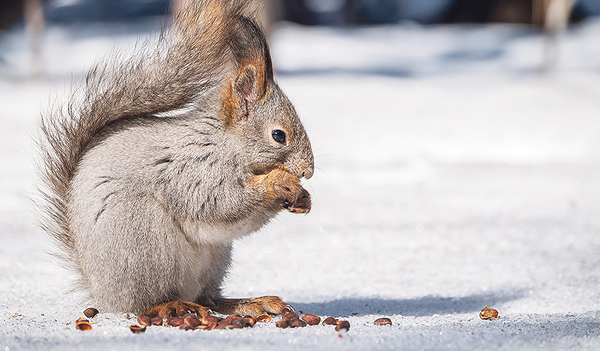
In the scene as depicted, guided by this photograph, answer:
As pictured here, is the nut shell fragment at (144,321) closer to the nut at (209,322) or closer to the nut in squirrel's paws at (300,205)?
the nut at (209,322)

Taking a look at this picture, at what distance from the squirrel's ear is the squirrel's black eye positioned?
76 millimetres

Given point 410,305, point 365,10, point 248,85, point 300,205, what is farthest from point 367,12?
point 300,205

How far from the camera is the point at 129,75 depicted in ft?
5.41

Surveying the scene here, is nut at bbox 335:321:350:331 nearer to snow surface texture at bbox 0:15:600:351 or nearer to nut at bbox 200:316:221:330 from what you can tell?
snow surface texture at bbox 0:15:600:351

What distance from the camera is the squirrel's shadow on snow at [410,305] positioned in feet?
6.01

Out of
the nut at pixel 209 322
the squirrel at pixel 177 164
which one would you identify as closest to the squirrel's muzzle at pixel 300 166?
the squirrel at pixel 177 164

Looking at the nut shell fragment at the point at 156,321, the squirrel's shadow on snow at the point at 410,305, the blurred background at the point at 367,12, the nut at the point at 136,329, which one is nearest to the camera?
the nut at the point at 136,329

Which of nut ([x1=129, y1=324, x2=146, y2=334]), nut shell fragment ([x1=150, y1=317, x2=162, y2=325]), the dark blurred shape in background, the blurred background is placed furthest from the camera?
the dark blurred shape in background

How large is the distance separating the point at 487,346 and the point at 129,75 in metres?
1.10

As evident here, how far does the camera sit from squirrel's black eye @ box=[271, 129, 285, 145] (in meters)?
1.58

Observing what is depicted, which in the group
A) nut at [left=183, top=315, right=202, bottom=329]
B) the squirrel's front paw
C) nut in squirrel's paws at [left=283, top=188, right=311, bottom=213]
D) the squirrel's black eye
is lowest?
nut at [left=183, top=315, right=202, bottom=329]

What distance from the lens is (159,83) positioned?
1.62 m

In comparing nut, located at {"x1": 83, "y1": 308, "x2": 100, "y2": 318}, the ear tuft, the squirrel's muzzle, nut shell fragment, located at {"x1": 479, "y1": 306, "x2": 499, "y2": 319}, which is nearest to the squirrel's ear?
the ear tuft

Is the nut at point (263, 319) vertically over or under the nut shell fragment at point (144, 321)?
under
